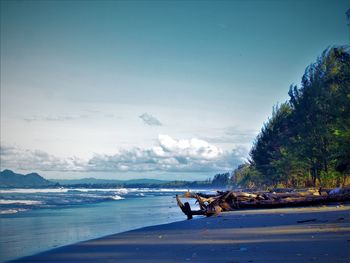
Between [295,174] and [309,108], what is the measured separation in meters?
16.0

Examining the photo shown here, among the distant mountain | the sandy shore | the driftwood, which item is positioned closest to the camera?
the sandy shore

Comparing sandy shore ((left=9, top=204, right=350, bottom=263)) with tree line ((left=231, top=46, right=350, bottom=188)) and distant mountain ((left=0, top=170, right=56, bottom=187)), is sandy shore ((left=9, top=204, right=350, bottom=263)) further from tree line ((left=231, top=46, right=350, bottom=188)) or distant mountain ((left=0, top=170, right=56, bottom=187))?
distant mountain ((left=0, top=170, right=56, bottom=187))

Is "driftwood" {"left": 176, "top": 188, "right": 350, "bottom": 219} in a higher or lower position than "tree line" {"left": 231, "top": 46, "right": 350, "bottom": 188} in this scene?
lower

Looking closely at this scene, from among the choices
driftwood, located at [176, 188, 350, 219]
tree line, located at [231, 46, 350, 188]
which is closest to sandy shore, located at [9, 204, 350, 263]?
driftwood, located at [176, 188, 350, 219]

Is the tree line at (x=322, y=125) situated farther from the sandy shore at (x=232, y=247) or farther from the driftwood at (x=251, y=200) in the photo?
the sandy shore at (x=232, y=247)

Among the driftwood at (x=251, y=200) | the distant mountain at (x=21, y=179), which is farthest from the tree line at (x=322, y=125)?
the distant mountain at (x=21, y=179)

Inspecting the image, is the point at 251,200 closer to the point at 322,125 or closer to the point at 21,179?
the point at 322,125

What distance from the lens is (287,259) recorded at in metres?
7.39

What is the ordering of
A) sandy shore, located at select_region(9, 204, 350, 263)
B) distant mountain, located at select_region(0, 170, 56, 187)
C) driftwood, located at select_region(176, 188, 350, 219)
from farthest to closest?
1. distant mountain, located at select_region(0, 170, 56, 187)
2. driftwood, located at select_region(176, 188, 350, 219)
3. sandy shore, located at select_region(9, 204, 350, 263)

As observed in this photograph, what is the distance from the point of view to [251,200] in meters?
24.0

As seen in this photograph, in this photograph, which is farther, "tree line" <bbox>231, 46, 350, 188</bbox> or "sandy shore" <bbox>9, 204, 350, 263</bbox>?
"tree line" <bbox>231, 46, 350, 188</bbox>

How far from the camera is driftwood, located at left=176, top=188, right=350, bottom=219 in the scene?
21.9 metres

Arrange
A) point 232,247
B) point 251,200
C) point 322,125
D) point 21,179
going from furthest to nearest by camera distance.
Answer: point 21,179 → point 322,125 → point 251,200 → point 232,247

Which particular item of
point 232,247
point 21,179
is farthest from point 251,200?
point 21,179
